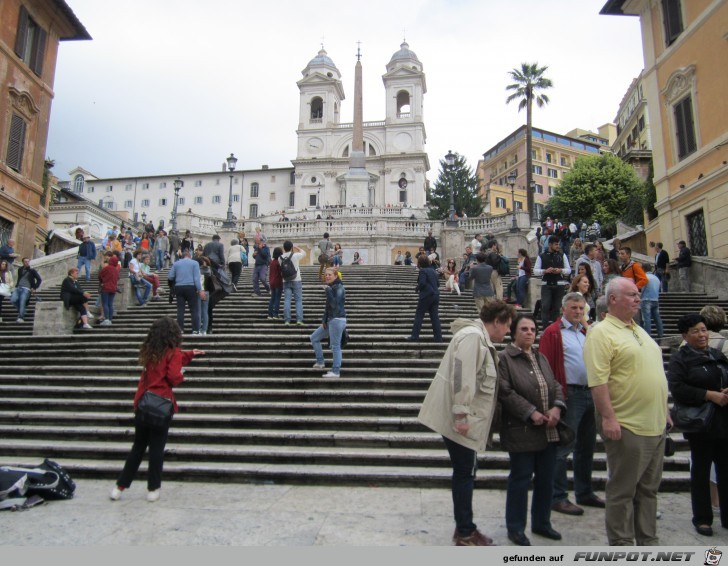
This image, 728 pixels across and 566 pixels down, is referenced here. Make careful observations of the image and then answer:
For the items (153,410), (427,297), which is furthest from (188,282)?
(153,410)

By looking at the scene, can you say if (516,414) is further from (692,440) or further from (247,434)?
(247,434)

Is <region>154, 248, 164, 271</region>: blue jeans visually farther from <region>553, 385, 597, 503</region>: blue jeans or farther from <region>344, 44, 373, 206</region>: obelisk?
<region>344, 44, 373, 206</region>: obelisk

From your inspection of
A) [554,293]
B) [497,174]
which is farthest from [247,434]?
[497,174]

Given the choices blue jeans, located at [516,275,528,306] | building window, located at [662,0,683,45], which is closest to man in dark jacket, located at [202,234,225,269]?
blue jeans, located at [516,275,528,306]

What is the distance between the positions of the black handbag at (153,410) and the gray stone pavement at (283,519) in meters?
0.76

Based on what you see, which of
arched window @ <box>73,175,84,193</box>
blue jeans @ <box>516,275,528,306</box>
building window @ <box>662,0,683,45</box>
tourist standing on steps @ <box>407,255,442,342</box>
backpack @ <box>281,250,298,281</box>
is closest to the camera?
tourist standing on steps @ <box>407,255,442,342</box>

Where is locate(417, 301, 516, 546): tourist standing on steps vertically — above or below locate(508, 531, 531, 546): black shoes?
above

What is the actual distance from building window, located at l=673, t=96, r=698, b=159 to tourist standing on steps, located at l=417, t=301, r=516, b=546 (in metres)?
16.9

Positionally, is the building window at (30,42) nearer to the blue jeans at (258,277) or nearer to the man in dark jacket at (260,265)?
the man in dark jacket at (260,265)

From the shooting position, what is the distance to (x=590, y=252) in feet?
32.6

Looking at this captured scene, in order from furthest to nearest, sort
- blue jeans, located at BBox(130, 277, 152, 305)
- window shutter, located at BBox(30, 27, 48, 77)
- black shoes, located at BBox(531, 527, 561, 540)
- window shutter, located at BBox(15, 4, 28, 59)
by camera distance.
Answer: window shutter, located at BBox(30, 27, 48, 77) < window shutter, located at BBox(15, 4, 28, 59) < blue jeans, located at BBox(130, 277, 152, 305) < black shoes, located at BBox(531, 527, 561, 540)

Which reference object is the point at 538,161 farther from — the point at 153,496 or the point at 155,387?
the point at 153,496

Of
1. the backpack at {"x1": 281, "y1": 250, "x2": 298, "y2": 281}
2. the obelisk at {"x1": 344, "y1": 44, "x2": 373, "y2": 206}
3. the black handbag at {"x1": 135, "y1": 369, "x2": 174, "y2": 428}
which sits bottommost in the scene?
the black handbag at {"x1": 135, "y1": 369, "x2": 174, "y2": 428}

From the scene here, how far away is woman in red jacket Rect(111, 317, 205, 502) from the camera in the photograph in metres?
5.03
